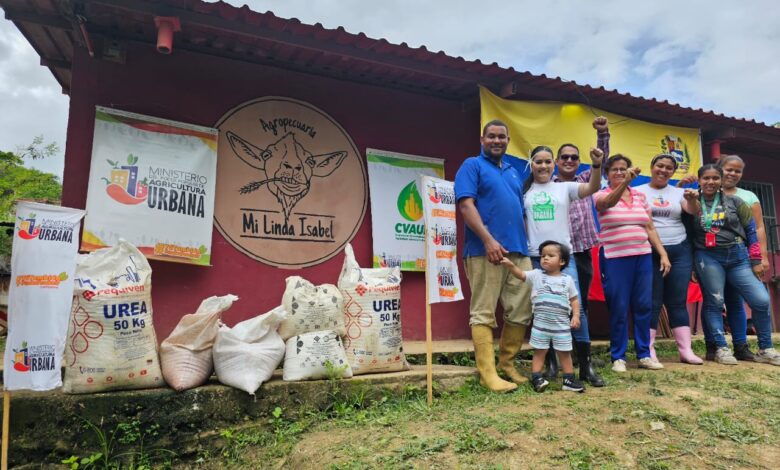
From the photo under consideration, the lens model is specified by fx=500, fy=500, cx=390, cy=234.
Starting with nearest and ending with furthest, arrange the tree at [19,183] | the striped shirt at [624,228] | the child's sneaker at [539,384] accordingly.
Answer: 1. the child's sneaker at [539,384]
2. the striped shirt at [624,228]
3. the tree at [19,183]

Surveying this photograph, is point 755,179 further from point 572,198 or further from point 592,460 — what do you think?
point 592,460

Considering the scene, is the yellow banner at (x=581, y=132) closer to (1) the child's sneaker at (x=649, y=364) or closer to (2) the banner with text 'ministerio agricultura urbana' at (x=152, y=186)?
(1) the child's sneaker at (x=649, y=364)

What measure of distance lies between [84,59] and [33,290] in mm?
2532

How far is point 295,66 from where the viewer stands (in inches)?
193

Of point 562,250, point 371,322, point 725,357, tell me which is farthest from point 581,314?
point 725,357

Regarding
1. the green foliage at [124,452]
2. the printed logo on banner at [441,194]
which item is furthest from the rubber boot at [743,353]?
the green foliage at [124,452]

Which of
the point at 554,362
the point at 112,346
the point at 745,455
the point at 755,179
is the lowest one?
the point at 745,455

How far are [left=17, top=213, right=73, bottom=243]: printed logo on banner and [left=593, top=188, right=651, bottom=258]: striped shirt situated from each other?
3.64 m

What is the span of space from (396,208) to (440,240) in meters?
1.74

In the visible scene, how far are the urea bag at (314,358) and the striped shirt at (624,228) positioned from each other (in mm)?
2295

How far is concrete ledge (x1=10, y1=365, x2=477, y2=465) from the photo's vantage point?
2.73 meters

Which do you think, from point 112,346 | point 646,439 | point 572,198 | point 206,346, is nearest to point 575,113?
point 572,198

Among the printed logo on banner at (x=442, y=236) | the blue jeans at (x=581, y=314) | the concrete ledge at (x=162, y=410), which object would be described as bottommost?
the concrete ledge at (x=162, y=410)

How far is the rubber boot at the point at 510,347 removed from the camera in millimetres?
3611
